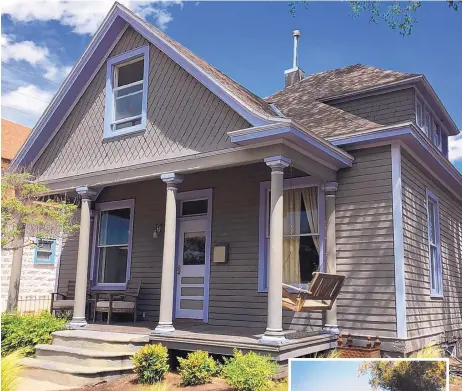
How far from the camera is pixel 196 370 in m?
6.47

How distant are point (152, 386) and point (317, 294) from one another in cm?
265

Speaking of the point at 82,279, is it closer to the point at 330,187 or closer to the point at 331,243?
the point at 331,243

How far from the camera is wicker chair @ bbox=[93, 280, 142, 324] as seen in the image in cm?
990

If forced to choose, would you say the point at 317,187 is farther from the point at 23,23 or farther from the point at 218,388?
the point at 23,23

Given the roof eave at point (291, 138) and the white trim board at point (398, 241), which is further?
the white trim board at point (398, 241)

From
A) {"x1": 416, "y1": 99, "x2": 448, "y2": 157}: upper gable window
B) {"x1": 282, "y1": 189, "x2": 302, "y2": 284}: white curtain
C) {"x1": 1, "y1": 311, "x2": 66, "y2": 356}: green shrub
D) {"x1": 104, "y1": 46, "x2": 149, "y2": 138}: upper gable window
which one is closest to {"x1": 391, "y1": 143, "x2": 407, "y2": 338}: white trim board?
{"x1": 282, "y1": 189, "x2": 302, "y2": 284}: white curtain

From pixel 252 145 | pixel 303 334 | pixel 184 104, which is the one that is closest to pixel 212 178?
pixel 184 104

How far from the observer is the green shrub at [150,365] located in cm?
671

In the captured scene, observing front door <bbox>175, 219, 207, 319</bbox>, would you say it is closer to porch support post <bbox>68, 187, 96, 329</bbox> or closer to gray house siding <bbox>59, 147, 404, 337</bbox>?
gray house siding <bbox>59, 147, 404, 337</bbox>

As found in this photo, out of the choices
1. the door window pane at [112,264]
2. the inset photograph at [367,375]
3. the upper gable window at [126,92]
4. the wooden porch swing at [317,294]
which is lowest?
the inset photograph at [367,375]

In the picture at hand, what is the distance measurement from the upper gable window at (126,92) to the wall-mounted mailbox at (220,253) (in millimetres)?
2768

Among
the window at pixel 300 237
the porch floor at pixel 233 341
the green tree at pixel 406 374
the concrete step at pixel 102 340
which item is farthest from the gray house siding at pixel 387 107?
the green tree at pixel 406 374

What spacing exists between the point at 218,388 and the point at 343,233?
355cm

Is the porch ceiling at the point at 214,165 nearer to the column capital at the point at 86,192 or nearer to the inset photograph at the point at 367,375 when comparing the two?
the column capital at the point at 86,192
